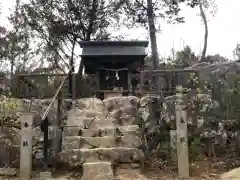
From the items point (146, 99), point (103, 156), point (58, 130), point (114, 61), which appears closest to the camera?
point (103, 156)

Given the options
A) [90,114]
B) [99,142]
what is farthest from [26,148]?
[90,114]

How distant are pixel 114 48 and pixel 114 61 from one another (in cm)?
46

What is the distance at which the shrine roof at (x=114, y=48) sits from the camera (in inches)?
555

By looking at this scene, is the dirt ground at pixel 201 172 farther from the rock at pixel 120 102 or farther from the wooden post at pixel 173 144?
the rock at pixel 120 102

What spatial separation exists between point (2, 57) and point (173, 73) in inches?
373

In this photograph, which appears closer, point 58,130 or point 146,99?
point 58,130

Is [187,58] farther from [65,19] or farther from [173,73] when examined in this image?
[173,73]

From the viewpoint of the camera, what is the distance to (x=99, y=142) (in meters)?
9.13

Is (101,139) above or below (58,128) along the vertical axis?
below

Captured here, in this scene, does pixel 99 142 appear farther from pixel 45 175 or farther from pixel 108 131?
pixel 45 175

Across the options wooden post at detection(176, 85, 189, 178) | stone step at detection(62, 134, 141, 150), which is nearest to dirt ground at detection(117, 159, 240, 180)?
wooden post at detection(176, 85, 189, 178)

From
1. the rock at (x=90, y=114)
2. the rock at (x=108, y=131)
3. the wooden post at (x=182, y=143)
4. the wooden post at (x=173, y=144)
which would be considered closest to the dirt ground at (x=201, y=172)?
the wooden post at (x=182, y=143)

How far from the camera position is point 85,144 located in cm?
919

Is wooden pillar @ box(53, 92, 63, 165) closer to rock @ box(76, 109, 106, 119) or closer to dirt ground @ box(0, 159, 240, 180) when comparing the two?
rock @ box(76, 109, 106, 119)
